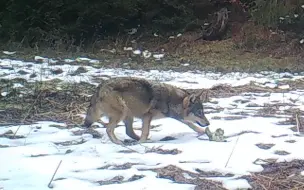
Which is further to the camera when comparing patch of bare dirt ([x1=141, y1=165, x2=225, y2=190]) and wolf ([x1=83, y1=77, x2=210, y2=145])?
wolf ([x1=83, y1=77, x2=210, y2=145])

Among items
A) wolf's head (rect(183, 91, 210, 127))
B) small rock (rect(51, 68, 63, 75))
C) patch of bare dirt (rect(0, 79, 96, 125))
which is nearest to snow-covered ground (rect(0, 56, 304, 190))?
wolf's head (rect(183, 91, 210, 127))

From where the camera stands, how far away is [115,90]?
6.78 metres

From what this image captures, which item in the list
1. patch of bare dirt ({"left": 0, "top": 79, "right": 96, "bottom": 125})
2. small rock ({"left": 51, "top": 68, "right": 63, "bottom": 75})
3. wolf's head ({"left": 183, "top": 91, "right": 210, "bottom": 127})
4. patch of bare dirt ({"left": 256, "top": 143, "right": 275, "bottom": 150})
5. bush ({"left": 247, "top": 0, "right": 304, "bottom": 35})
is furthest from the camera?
bush ({"left": 247, "top": 0, "right": 304, "bottom": 35})

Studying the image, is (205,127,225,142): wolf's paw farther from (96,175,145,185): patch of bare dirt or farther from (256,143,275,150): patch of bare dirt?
(96,175,145,185): patch of bare dirt

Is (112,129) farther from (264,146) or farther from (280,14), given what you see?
(280,14)

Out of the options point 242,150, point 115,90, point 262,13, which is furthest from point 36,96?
point 262,13

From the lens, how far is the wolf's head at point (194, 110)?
7.08 meters

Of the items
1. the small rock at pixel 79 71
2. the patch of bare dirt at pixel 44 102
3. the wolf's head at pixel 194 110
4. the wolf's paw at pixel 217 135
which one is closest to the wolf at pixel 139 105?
the wolf's head at pixel 194 110

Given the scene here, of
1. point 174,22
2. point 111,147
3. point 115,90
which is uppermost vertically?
point 174,22

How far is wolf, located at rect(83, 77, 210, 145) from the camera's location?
22.1ft

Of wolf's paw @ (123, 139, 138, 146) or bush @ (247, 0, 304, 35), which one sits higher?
bush @ (247, 0, 304, 35)

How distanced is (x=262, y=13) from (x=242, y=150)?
1192cm

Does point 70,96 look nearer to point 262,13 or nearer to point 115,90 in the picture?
point 115,90

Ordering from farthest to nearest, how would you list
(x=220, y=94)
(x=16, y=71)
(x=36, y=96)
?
1. (x=16, y=71)
2. (x=220, y=94)
3. (x=36, y=96)
